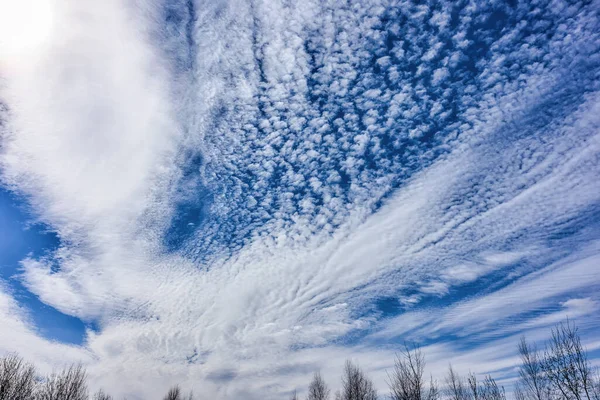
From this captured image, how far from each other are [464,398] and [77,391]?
118 ft

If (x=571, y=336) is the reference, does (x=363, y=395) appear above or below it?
below

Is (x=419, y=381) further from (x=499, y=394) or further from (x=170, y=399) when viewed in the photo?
(x=170, y=399)

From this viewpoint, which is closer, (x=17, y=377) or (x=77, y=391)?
(x=17, y=377)

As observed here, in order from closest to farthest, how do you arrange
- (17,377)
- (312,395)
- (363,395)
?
(17,377), (363,395), (312,395)

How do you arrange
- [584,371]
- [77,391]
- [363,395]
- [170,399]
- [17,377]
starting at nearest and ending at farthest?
[584,371] → [17,377] → [77,391] → [363,395] → [170,399]

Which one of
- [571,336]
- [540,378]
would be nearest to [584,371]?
[571,336]

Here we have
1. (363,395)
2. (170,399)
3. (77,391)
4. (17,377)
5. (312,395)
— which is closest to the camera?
(17,377)

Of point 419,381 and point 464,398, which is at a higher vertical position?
point 419,381

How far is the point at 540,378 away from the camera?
79.0ft

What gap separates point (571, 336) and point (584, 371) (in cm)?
185

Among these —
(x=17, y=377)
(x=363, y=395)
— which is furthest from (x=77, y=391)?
(x=363, y=395)

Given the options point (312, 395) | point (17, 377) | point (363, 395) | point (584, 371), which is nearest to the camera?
point (584, 371)

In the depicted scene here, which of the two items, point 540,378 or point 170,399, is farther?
point 170,399

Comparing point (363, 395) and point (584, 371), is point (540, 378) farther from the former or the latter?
point (363, 395)
